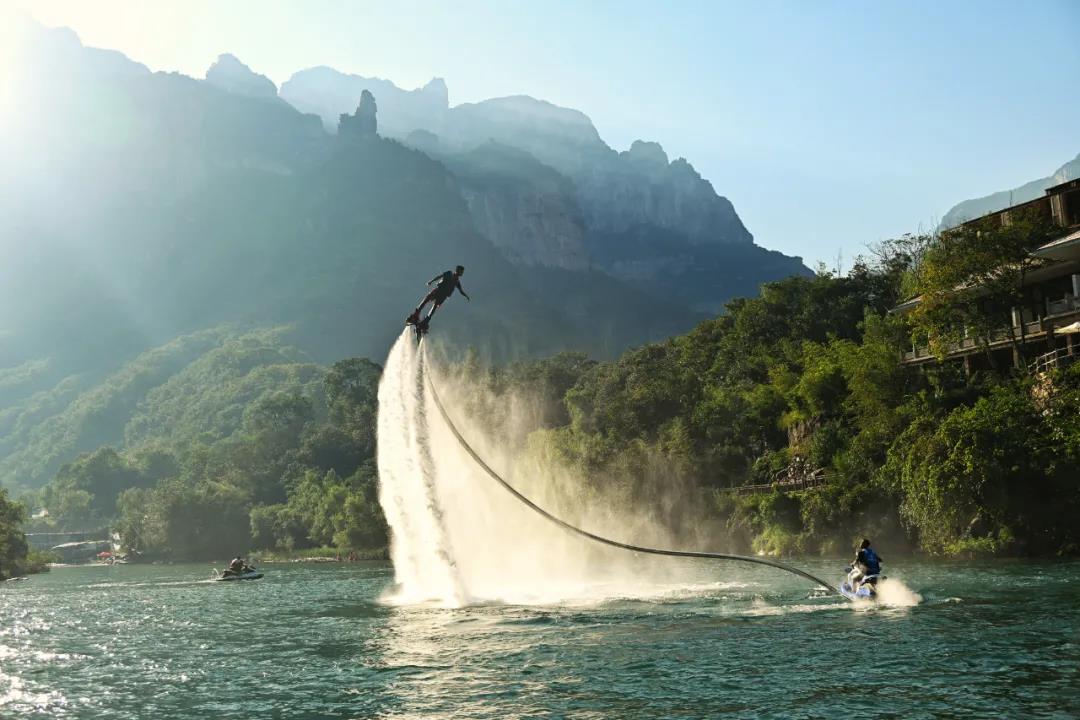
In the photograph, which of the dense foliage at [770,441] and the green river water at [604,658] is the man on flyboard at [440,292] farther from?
the dense foliage at [770,441]

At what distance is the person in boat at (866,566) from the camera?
32997 mm

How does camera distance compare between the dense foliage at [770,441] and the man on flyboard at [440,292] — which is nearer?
the man on flyboard at [440,292]

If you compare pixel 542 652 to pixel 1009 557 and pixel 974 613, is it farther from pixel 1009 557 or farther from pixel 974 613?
pixel 1009 557

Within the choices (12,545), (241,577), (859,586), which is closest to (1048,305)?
(859,586)

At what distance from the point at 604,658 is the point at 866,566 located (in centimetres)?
1229

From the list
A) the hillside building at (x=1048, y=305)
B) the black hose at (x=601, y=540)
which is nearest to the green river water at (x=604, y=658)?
the black hose at (x=601, y=540)

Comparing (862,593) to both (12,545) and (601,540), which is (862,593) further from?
(12,545)

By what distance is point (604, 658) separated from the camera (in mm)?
25391

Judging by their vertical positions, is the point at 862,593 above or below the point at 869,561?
below

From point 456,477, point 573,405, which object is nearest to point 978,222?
point 456,477

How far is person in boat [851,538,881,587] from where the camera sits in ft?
108

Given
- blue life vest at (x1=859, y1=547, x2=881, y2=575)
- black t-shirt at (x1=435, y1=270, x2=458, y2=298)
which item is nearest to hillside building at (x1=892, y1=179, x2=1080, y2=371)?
blue life vest at (x1=859, y1=547, x2=881, y2=575)

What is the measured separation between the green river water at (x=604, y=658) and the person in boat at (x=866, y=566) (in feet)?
4.39

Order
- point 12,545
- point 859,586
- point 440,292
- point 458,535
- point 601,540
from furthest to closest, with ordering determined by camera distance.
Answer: point 12,545 < point 458,535 < point 440,292 < point 859,586 < point 601,540
